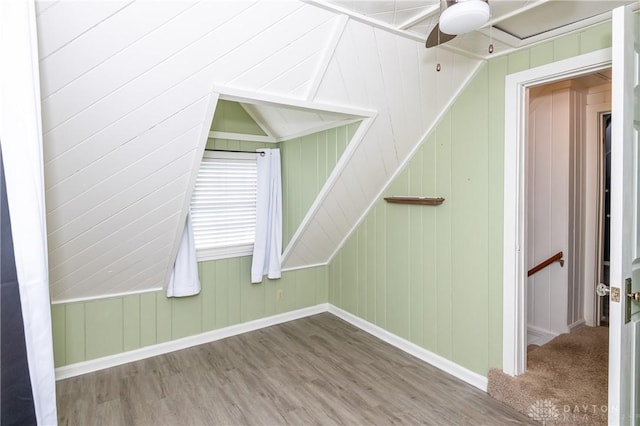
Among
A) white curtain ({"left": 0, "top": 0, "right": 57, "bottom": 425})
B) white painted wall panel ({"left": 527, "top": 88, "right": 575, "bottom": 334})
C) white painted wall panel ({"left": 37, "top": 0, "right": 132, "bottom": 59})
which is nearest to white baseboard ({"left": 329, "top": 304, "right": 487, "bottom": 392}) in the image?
white painted wall panel ({"left": 527, "top": 88, "right": 575, "bottom": 334})

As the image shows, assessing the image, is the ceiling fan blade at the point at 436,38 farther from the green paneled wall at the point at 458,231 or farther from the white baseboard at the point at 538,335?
the white baseboard at the point at 538,335

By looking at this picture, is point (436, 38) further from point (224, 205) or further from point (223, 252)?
point (223, 252)

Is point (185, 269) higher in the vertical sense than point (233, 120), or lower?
lower

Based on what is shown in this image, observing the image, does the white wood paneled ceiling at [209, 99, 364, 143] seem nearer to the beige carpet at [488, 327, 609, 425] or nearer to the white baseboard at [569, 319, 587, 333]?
the beige carpet at [488, 327, 609, 425]

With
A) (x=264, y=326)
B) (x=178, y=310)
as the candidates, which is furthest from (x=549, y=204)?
(x=178, y=310)

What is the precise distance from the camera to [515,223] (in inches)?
90.2

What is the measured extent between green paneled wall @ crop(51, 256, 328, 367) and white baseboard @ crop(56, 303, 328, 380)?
39 millimetres

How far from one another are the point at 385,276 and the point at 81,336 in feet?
8.29

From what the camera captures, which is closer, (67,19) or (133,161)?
(67,19)

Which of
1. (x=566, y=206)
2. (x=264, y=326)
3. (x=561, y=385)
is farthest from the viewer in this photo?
(x=264, y=326)

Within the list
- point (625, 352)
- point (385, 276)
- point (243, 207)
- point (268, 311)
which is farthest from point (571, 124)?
point (268, 311)

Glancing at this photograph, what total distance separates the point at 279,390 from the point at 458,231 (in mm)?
1713

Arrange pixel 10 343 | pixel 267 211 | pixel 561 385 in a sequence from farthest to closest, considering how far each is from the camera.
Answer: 1. pixel 267 211
2. pixel 561 385
3. pixel 10 343

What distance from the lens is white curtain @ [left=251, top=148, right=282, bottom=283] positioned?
11.3 feet
